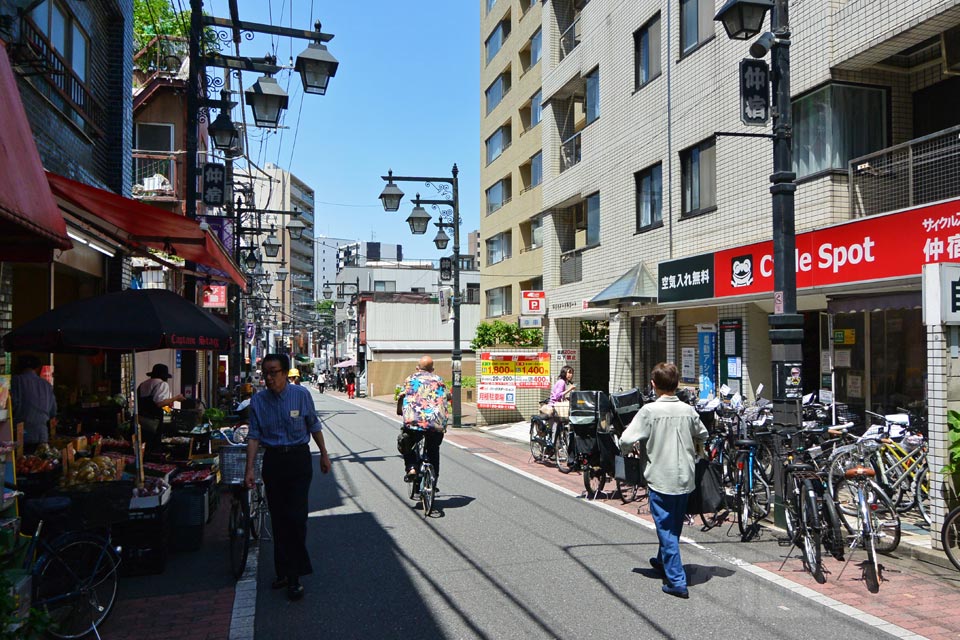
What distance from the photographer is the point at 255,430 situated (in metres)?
6.29

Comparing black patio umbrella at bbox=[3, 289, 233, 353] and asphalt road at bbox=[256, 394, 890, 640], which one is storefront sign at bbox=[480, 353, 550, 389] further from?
black patio umbrella at bbox=[3, 289, 233, 353]

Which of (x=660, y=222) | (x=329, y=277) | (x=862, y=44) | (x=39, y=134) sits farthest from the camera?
(x=329, y=277)

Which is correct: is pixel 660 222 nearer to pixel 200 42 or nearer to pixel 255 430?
pixel 200 42

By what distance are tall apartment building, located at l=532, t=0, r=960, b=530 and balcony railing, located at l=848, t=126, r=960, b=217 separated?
0.03m

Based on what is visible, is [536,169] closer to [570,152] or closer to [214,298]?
[570,152]

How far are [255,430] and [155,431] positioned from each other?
14.4 feet

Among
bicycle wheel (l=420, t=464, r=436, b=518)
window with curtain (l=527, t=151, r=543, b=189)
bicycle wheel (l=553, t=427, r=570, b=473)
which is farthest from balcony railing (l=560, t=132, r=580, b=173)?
bicycle wheel (l=420, t=464, r=436, b=518)

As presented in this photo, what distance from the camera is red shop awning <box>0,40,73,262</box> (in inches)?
166

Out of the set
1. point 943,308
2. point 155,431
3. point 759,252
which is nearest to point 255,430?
point 155,431

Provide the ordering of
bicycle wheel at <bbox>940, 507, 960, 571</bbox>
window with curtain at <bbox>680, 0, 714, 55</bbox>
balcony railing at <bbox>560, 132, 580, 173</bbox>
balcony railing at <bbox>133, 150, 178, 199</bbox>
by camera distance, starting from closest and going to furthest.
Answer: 1. bicycle wheel at <bbox>940, 507, 960, 571</bbox>
2. window with curtain at <bbox>680, 0, 714, 55</bbox>
3. balcony railing at <bbox>560, 132, 580, 173</bbox>
4. balcony railing at <bbox>133, 150, 178, 199</bbox>

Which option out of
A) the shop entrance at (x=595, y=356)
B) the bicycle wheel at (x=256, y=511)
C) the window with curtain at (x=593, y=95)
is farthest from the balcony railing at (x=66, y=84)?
the shop entrance at (x=595, y=356)

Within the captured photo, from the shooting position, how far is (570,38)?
23.4m

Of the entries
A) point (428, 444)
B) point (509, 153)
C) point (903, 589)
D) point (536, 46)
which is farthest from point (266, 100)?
point (509, 153)

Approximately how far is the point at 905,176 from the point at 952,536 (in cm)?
645
